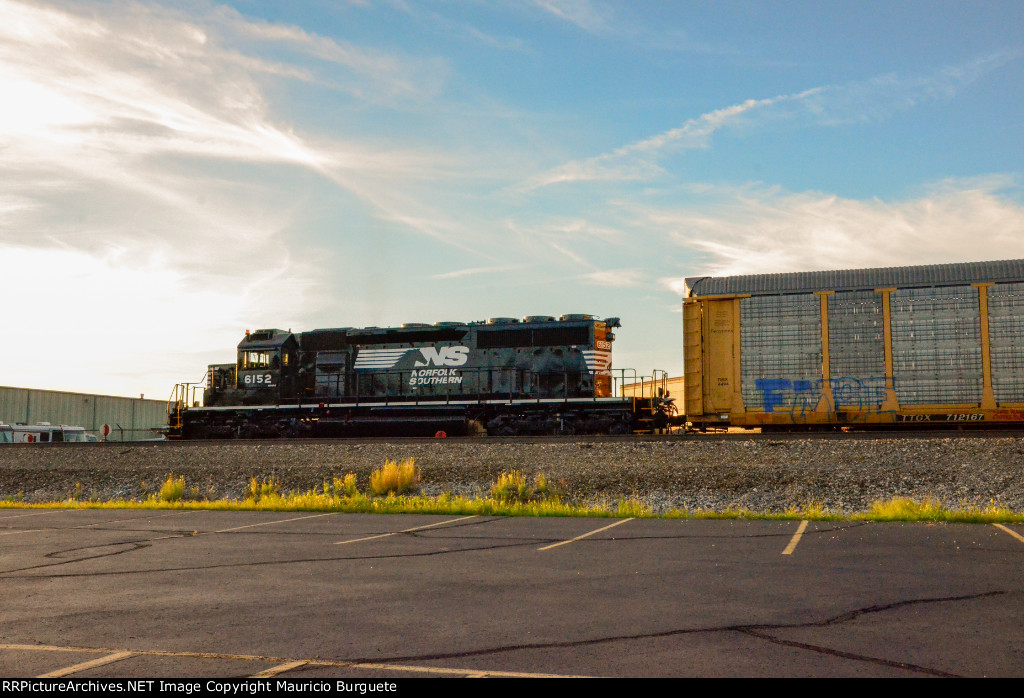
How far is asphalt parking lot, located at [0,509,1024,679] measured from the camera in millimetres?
5176

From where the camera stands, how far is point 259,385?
30500mm

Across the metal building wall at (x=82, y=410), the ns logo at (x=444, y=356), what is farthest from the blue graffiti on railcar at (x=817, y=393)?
the metal building wall at (x=82, y=410)

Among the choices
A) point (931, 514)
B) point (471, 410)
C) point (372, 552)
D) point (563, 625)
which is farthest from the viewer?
point (471, 410)

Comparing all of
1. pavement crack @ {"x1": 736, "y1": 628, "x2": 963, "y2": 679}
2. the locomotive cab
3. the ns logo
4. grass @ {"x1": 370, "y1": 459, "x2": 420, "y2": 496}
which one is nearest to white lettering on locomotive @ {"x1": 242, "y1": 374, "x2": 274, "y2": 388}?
the locomotive cab

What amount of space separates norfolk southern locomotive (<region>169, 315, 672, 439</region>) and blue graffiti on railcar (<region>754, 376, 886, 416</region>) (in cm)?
451

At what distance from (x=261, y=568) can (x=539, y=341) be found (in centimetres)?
1962

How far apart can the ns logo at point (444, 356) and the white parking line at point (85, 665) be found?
2345cm

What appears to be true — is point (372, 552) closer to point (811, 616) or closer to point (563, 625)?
point (563, 625)

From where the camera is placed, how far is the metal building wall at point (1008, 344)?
67.3ft

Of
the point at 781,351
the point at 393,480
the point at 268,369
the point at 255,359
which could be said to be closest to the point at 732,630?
the point at 393,480

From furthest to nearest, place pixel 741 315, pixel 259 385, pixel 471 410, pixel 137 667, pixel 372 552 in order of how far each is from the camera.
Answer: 1. pixel 259 385
2. pixel 471 410
3. pixel 741 315
4. pixel 372 552
5. pixel 137 667

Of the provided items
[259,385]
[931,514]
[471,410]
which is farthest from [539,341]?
[931,514]

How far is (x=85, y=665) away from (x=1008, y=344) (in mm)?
21416

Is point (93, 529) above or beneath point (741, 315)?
beneath
